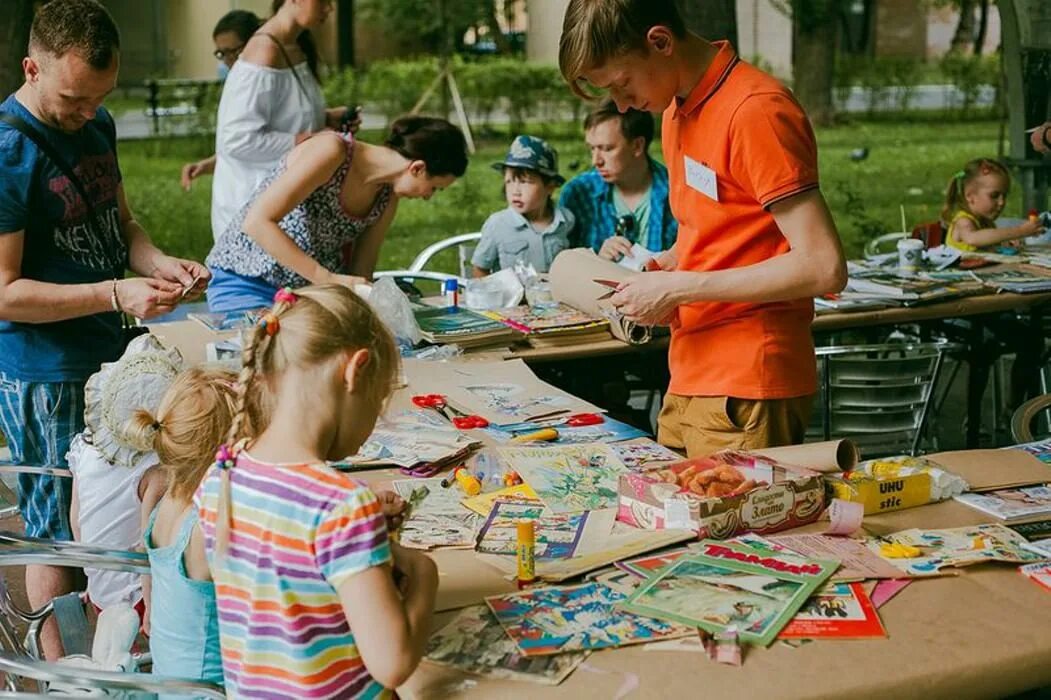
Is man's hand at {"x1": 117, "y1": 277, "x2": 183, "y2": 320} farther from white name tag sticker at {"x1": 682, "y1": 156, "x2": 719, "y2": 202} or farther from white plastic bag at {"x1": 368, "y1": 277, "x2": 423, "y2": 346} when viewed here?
white name tag sticker at {"x1": 682, "y1": 156, "x2": 719, "y2": 202}

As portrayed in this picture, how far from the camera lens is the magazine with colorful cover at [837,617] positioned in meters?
1.92

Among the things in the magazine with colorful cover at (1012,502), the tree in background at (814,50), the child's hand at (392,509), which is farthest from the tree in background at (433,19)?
the child's hand at (392,509)

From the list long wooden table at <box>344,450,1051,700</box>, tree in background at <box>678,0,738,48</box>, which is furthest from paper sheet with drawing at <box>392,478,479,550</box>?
tree in background at <box>678,0,738,48</box>

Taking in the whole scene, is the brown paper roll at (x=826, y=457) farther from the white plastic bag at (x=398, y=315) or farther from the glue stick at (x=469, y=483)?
the white plastic bag at (x=398, y=315)

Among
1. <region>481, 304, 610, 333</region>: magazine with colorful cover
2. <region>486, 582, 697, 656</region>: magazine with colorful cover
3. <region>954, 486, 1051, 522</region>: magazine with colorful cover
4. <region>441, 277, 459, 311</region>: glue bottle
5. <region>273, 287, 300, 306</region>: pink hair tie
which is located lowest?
<region>486, 582, 697, 656</region>: magazine with colorful cover

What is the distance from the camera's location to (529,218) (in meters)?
5.09

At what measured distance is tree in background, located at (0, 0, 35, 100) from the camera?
6.55 meters

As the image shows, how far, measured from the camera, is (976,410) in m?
5.01

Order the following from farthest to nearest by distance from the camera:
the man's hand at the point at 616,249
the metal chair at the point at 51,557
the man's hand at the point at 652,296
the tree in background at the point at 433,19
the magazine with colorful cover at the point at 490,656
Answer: the tree in background at the point at 433,19 → the man's hand at the point at 616,249 → the man's hand at the point at 652,296 → the metal chair at the point at 51,557 → the magazine with colorful cover at the point at 490,656

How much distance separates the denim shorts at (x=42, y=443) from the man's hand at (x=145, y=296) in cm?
30

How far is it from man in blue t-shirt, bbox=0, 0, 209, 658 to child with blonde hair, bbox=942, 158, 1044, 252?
138 inches

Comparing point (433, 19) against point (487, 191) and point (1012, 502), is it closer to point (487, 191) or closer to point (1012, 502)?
point (487, 191)

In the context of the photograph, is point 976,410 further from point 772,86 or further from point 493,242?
point 772,86

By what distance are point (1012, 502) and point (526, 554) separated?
963 millimetres
